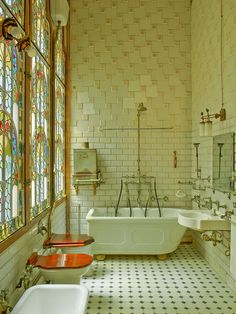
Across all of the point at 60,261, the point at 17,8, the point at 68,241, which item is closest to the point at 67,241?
the point at 68,241

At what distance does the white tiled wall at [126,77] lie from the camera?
557 cm

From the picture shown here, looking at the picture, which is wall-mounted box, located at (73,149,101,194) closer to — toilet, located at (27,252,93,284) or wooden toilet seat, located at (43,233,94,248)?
wooden toilet seat, located at (43,233,94,248)

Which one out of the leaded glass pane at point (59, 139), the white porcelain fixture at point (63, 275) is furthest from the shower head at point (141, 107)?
the white porcelain fixture at point (63, 275)

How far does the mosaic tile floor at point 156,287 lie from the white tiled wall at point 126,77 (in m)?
1.29

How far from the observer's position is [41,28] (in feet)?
12.4

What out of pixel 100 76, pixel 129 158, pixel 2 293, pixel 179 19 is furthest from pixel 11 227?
pixel 179 19

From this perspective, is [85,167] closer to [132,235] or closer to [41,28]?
[132,235]

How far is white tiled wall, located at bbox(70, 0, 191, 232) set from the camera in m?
5.57

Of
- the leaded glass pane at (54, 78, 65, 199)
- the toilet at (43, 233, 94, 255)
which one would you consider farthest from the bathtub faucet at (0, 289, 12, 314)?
the leaded glass pane at (54, 78, 65, 199)

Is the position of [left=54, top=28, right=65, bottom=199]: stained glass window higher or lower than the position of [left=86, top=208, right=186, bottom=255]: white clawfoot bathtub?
higher

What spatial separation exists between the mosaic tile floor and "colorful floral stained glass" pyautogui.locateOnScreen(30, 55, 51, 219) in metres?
1.18

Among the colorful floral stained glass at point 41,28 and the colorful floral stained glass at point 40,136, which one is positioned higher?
the colorful floral stained glass at point 41,28

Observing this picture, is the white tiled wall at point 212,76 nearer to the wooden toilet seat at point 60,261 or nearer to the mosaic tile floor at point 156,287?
the mosaic tile floor at point 156,287

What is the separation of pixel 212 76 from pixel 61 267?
3262mm
